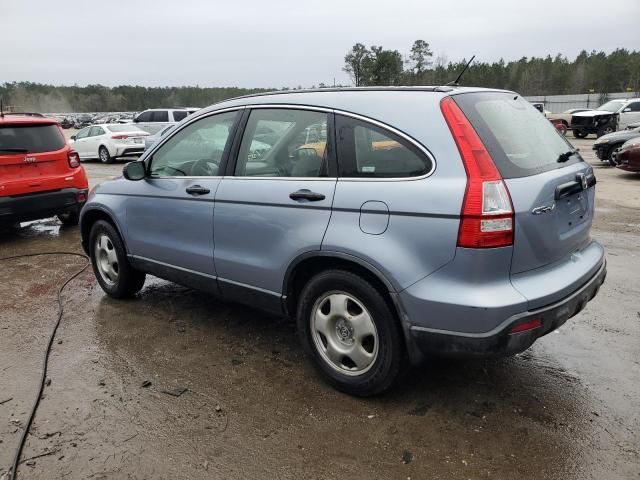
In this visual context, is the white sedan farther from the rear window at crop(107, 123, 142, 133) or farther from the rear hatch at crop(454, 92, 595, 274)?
the rear hatch at crop(454, 92, 595, 274)

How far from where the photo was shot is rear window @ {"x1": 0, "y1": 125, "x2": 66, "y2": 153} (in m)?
7.04

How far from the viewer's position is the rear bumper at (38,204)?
6926 mm

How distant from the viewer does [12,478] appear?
259cm

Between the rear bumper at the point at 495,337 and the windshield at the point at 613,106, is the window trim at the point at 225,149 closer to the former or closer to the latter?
the rear bumper at the point at 495,337

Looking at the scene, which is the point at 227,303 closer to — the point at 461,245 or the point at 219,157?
the point at 219,157

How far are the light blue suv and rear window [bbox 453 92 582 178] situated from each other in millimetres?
13

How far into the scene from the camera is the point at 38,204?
721cm

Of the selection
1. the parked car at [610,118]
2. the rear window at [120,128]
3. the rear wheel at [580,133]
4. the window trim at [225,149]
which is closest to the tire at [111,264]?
the window trim at [225,149]

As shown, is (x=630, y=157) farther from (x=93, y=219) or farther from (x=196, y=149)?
(x=93, y=219)

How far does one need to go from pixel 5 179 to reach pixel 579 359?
6.96 meters

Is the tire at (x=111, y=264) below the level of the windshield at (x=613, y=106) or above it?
below

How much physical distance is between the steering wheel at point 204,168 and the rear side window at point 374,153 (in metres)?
1.13

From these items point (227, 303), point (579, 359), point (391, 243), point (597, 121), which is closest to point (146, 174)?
point (227, 303)

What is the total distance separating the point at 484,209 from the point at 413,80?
51168mm
